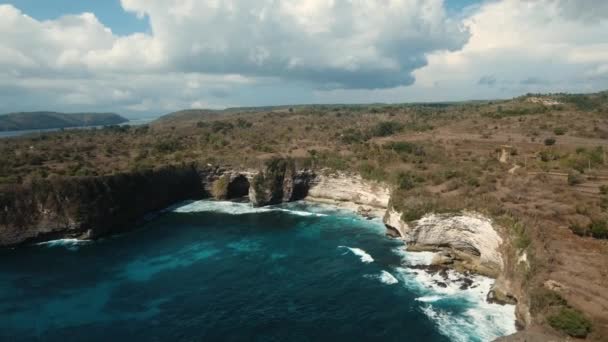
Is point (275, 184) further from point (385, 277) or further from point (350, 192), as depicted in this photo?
point (385, 277)

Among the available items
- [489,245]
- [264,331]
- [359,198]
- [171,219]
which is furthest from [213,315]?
[359,198]

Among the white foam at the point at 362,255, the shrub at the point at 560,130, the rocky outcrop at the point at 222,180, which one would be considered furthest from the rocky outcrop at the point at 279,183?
the shrub at the point at 560,130

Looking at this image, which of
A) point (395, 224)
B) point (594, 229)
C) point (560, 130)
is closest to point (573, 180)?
point (594, 229)

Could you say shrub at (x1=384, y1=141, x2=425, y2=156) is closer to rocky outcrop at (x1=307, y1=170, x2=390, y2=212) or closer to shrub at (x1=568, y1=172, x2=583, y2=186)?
rocky outcrop at (x1=307, y1=170, x2=390, y2=212)

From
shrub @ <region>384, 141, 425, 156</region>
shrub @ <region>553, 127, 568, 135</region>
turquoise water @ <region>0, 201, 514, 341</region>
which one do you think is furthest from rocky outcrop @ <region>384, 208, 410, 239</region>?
shrub @ <region>553, 127, 568, 135</region>

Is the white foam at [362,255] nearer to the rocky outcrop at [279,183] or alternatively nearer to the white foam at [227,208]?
the white foam at [227,208]

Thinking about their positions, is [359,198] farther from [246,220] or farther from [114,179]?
[114,179]
